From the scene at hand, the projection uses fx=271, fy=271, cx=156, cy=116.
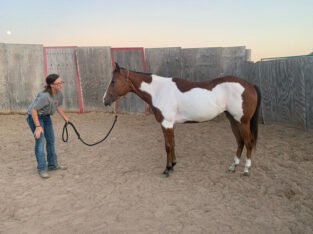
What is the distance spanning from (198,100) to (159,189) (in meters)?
1.42

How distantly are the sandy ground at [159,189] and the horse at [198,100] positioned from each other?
0.48 meters

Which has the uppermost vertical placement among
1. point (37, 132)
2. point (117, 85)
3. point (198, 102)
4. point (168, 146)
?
point (117, 85)

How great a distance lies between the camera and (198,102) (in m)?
4.08

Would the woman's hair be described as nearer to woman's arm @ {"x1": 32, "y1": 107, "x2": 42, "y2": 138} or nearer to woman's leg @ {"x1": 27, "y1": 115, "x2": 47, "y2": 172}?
woman's arm @ {"x1": 32, "y1": 107, "x2": 42, "y2": 138}

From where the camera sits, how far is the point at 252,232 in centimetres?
265

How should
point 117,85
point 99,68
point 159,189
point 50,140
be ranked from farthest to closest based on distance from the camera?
point 99,68
point 50,140
point 117,85
point 159,189

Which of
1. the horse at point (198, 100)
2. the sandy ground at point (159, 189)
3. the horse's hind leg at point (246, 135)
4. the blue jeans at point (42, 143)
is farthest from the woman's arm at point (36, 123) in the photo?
the horse's hind leg at point (246, 135)

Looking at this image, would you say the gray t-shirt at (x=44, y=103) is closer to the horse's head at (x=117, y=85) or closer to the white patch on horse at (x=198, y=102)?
the horse's head at (x=117, y=85)

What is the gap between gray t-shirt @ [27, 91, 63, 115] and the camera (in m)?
3.91

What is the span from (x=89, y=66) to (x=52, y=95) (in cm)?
544

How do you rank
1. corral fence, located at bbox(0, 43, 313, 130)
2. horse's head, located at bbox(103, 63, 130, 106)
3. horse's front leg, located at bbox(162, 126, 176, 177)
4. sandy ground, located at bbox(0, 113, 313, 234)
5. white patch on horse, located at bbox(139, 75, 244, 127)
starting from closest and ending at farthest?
sandy ground, located at bbox(0, 113, 313, 234), white patch on horse, located at bbox(139, 75, 244, 127), horse's front leg, located at bbox(162, 126, 176, 177), horse's head, located at bbox(103, 63, 130, 106), corral fence, located at bbox(0, 43, 313, 130)

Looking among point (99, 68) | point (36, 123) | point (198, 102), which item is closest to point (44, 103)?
point (36, 123)

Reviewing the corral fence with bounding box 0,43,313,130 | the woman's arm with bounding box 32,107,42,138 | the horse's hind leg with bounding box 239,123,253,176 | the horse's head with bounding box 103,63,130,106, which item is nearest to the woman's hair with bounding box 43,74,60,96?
the woman's arm with bounding box 32,107,42,138

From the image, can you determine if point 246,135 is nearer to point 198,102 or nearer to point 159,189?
point 198,102
